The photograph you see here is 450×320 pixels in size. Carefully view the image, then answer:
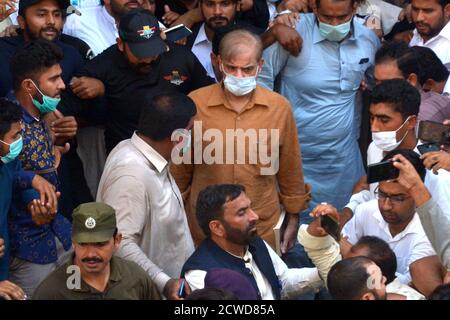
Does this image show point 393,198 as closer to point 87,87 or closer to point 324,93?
point 324,93

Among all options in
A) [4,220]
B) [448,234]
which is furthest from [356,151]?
[4,220]

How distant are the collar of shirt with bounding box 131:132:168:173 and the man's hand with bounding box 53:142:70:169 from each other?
637 millimetres

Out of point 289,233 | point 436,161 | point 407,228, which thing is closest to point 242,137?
point 289,233

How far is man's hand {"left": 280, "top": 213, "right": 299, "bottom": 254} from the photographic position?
7.80m

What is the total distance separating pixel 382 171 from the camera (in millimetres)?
6766

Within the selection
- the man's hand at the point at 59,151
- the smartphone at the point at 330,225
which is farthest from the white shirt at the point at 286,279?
the man's hand at the point at 59,151

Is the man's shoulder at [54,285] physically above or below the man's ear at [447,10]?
below

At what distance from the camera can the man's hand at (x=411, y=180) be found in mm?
6422

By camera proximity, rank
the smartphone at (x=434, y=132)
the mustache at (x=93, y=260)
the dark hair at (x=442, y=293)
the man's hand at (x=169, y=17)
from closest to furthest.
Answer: the dark hair at (x=442, y=293), the mustache at (x=93, y=260), the smartphone at (x=434, y=132), the man's hand at (x=169, y=17)

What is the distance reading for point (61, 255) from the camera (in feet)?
23.4

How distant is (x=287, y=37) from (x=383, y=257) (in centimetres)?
238

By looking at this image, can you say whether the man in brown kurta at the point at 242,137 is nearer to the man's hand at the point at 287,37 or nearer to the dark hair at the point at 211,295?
the man's hand at the point at 287,37

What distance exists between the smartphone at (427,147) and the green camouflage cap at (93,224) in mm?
1901
